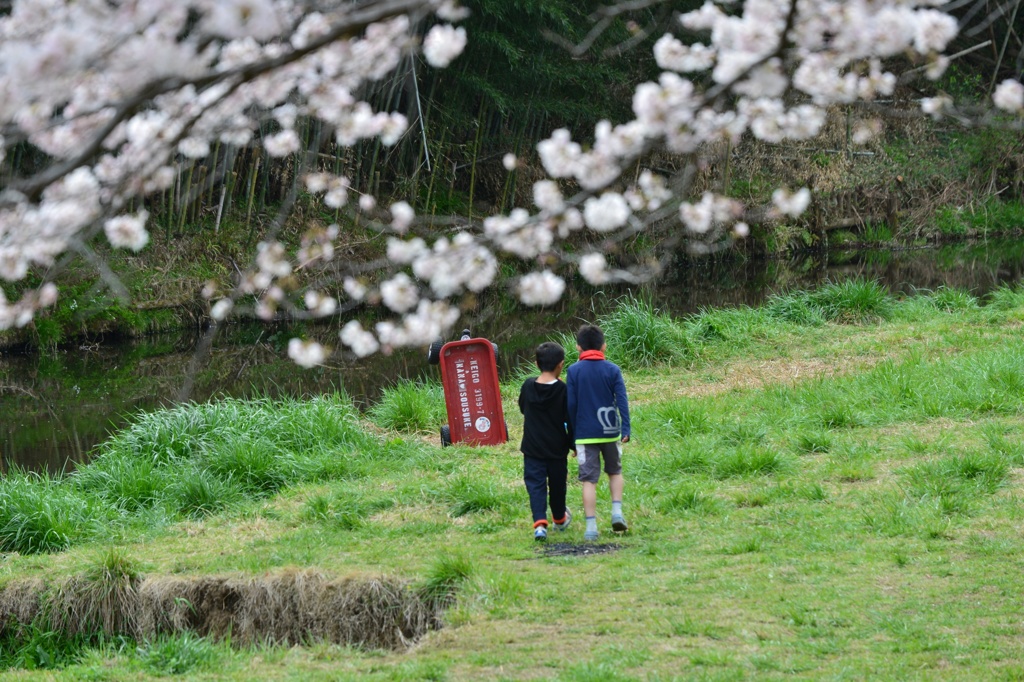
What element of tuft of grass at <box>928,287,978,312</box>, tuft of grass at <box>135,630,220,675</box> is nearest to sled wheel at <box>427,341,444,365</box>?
tuft of grass at <box>135,630,220,675</box>

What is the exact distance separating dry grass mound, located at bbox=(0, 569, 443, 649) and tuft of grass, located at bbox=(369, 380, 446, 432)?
11.0 feet

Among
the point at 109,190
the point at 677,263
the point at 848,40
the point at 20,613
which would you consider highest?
the point at 677,263

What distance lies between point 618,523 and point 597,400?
2.07 feet

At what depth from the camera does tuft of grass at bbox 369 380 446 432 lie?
8242 millimetres

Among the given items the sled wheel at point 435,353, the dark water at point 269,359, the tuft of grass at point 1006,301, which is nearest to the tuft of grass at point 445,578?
the sled wheel at point 435,353

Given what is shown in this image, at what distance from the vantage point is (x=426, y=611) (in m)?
4.56

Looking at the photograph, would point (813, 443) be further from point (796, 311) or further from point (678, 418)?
point (796, 311)

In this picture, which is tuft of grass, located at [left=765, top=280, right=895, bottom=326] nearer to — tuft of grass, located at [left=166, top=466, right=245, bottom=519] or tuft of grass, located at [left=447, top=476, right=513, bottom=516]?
tuft of grass, located at [left=447, top=476, right=513, bottom=516]

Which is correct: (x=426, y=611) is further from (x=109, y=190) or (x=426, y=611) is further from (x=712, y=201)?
(x=109, y=190)

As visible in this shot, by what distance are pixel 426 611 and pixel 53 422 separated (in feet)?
23.2

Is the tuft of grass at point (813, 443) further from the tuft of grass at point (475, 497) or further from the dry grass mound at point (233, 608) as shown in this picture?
the dry grass mound at point (233, 608)

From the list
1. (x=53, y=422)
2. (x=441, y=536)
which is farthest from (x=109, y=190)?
(x=53, y=422)

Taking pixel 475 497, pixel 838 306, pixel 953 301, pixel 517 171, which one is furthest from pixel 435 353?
pixel 517 171

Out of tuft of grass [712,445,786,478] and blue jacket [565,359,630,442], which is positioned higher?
blue jacket [565,359,630,442]
